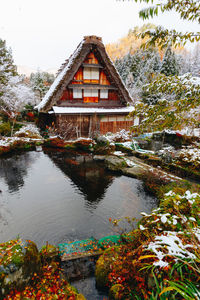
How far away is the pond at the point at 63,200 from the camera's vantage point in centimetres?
443

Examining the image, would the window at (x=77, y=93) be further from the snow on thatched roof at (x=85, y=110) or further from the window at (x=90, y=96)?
the snow on thatched roof at (x=85, y=110)

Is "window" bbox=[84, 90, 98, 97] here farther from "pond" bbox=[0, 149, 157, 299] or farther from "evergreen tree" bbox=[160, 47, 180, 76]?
"evergreen tree" bbox=[160, 47, 180, 76]

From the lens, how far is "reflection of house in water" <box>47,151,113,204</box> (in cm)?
663

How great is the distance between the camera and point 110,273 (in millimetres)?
2756

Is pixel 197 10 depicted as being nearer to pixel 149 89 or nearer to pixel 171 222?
pixel 149 89

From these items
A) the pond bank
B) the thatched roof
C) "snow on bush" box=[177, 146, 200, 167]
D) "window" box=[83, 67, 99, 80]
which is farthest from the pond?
"window" box=[83, 67, 99, 80]

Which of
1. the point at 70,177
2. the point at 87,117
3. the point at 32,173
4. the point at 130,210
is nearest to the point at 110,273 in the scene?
the point at 130,210

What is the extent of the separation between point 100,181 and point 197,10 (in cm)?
648

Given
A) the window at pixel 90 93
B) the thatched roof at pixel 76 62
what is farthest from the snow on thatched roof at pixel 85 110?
the window at pixel 90 93

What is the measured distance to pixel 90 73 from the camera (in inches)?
567

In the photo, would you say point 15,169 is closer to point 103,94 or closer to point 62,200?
point 62,200

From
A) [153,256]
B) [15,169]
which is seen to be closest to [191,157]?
[153,256]

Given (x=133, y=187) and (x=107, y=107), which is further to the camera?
(x=107, y=107)

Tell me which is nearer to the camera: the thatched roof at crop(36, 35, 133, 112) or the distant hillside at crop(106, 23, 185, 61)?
the thatched roof at crop(36, 35, 133, 112)
